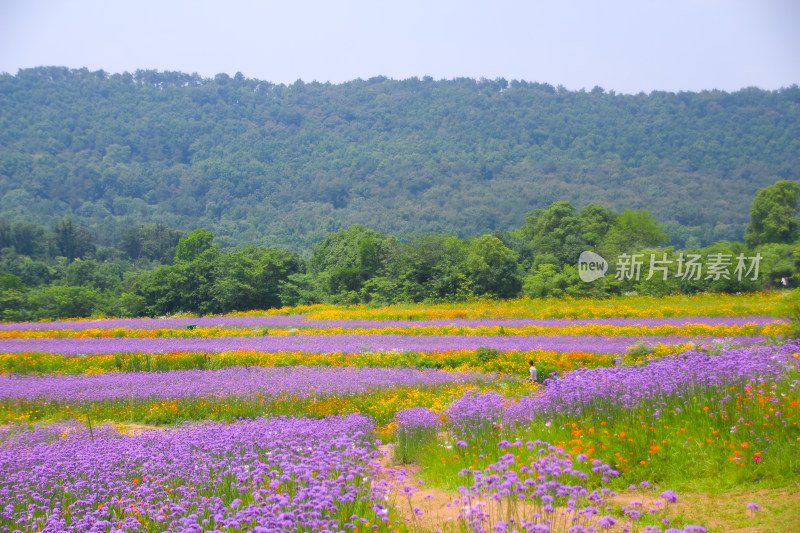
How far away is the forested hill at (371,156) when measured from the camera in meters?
114

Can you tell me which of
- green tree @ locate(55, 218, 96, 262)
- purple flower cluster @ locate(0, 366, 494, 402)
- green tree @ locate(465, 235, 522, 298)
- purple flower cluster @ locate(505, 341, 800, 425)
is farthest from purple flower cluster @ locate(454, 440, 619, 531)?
green tree @ locate(55, 218, 96, 262)

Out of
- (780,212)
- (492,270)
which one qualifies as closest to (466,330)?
(492,270)

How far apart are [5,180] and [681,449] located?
147030mm

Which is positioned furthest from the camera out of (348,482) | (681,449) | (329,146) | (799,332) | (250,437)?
(329,146)

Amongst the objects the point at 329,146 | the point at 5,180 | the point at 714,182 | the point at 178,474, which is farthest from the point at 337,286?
the point at 329,146

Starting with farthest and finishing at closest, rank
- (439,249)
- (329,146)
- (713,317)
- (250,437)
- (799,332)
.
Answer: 1. (329,146)
2. (439,249)
3. (713,317)
4. (799,332)
5. (250,437)

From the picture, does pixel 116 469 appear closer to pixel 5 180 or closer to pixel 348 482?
pixel 348 482

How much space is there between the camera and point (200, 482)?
5875mm

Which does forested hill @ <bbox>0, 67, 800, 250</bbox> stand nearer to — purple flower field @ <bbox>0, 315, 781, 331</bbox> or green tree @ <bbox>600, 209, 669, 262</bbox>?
green tree @ <bbox>600, 209, 669, 262</bbox>

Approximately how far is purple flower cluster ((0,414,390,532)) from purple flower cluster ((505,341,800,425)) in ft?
8.28

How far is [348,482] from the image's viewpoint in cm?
567

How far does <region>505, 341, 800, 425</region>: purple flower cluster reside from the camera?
755 centimetres

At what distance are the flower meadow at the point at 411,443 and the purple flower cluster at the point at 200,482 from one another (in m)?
0.03

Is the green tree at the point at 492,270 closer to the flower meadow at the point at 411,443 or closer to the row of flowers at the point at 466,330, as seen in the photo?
the row of flowers at the point at 466,330
